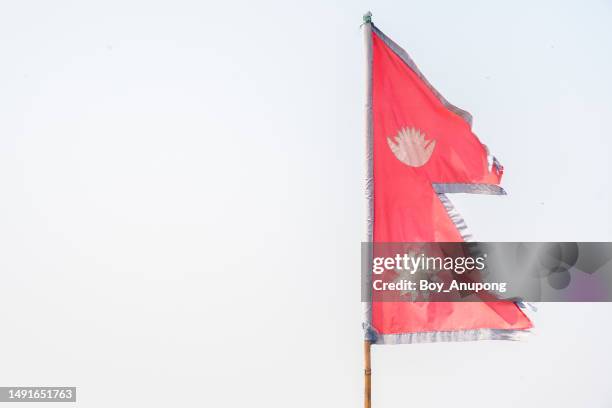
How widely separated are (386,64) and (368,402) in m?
4.33

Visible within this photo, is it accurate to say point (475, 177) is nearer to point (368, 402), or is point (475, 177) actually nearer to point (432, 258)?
point (432, 258)

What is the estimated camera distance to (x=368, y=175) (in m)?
7.13

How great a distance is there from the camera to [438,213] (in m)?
7.27

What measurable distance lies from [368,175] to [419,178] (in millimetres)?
711

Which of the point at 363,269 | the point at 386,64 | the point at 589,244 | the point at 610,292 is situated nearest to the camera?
the point at 363,269

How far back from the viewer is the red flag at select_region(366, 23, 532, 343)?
23.0 ft

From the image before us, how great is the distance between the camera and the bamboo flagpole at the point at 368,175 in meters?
6.96

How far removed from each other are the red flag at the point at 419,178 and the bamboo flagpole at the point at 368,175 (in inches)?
0.6

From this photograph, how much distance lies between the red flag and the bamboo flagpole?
16 millimetres

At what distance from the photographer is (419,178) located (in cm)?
734

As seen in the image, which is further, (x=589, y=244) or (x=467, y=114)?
(x=589, y=244)

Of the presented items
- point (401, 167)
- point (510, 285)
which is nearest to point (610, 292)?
point (510, 285)

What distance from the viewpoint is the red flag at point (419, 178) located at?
7023mm

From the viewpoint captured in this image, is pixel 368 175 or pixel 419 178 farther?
pixel 419 178
